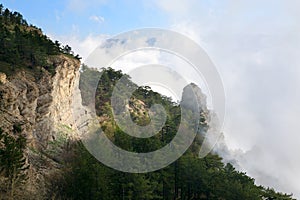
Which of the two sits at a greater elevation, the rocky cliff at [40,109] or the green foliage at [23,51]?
the green foliage at [23,51]

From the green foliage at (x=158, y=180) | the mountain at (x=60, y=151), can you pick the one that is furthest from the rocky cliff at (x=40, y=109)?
the green foliage at (x=158, y=180)

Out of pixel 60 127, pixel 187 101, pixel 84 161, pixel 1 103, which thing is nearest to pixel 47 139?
pixel 60 127

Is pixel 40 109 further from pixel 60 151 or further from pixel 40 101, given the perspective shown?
pixel 60 151

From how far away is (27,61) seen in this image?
116ft

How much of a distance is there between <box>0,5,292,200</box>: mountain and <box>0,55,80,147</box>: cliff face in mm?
80

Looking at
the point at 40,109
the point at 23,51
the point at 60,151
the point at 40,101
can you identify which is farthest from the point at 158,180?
the point at 23,51

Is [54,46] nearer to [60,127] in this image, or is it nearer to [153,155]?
[60,127]

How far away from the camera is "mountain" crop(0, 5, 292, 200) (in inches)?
864

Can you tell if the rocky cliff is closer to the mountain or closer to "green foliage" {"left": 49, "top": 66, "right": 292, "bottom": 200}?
the mountain

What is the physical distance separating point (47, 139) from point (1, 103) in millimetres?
7148

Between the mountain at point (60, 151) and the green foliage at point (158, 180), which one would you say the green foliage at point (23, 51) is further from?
the green foliage at point (158, 180)

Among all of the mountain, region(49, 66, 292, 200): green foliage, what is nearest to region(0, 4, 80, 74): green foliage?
the mountain

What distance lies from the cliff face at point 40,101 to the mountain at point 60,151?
80 millimetres

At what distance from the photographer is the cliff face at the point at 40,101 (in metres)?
27.7
